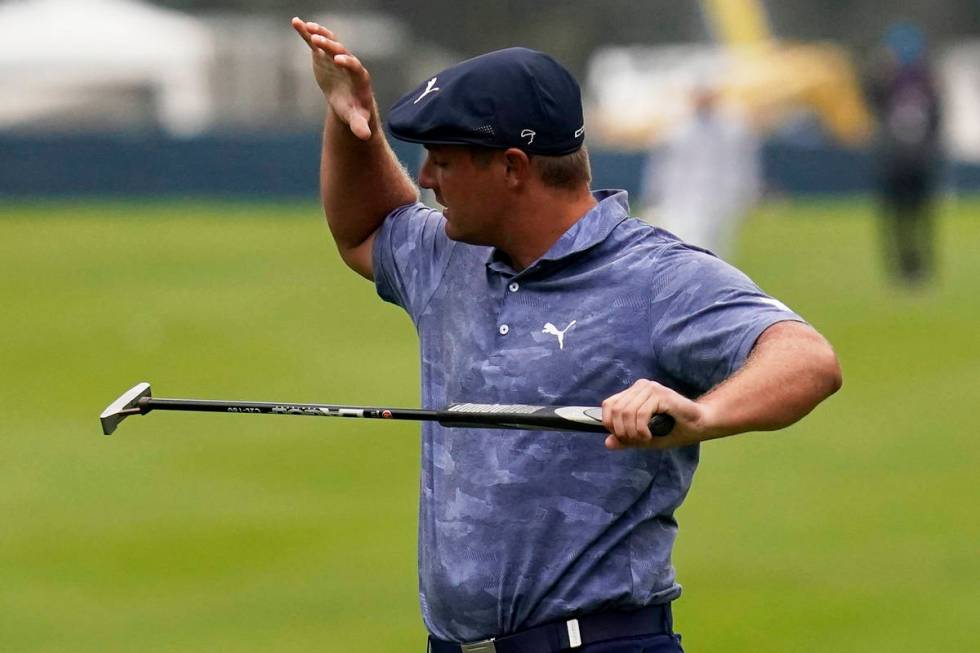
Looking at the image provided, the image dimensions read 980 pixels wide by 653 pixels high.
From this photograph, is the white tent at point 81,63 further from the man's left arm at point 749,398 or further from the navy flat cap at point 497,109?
the man's left arm at point 749,398

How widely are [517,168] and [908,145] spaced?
18558 mm

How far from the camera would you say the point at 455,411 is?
4160mm

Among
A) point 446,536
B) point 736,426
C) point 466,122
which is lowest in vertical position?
point 446,536

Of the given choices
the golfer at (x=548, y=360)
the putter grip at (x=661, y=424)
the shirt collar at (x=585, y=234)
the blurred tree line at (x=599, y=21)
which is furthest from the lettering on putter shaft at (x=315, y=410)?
the blurred tree line at (x=599, y=21)

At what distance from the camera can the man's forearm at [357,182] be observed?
16.6 ft

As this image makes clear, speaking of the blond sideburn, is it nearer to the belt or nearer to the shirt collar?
the shirt collar

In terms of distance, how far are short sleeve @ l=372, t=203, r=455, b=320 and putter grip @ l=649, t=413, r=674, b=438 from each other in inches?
42.9

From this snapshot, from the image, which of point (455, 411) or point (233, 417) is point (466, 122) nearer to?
point (455, 411)

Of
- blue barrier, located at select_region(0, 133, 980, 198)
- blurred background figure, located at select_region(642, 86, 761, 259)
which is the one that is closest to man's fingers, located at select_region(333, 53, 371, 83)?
blurred background figure, located at select_region(642, 86, 761, 259)

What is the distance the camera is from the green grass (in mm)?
8867

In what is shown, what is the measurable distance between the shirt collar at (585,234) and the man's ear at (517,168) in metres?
0.17

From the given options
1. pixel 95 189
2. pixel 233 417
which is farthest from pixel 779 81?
pixel 233 417

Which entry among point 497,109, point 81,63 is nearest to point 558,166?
point 497,109

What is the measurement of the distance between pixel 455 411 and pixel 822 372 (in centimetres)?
81
